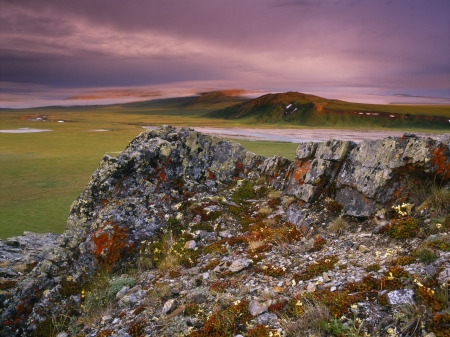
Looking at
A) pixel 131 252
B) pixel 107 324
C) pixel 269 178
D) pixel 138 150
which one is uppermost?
pixel 138 150

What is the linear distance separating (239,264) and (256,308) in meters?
2.02

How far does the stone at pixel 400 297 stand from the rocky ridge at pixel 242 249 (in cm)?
3

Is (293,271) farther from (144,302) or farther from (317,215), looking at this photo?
(144,302)

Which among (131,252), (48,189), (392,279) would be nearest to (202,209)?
(131,252)

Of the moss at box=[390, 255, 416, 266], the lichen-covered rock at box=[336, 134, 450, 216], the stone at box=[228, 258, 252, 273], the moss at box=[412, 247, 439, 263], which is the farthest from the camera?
the lichen-covered rock at box=[336, 134, 450, 216]

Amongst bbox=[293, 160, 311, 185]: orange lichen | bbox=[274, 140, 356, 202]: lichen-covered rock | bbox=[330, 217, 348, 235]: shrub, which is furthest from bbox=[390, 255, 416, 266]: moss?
bbox=[293, 160, 311, 185]: orange lichen

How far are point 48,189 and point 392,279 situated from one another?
118 ft

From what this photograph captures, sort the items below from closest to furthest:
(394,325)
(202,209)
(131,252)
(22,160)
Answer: (394,325)
(131,252)
(202,209)
(22,160)

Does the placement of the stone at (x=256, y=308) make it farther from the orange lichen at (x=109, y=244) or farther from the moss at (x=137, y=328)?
the orange lichen at (x=109, y=244)

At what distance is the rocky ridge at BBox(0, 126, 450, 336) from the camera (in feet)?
21.6

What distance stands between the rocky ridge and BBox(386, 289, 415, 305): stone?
0.09ft

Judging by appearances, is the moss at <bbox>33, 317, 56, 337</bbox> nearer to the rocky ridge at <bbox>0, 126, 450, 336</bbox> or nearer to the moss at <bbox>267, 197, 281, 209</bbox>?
the rocky ridge at <bbox>0, 126, 450, 336</bbox>

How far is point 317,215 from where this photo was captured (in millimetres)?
10492

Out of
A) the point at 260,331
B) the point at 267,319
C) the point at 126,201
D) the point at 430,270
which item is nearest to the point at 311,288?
the point at 267,319
